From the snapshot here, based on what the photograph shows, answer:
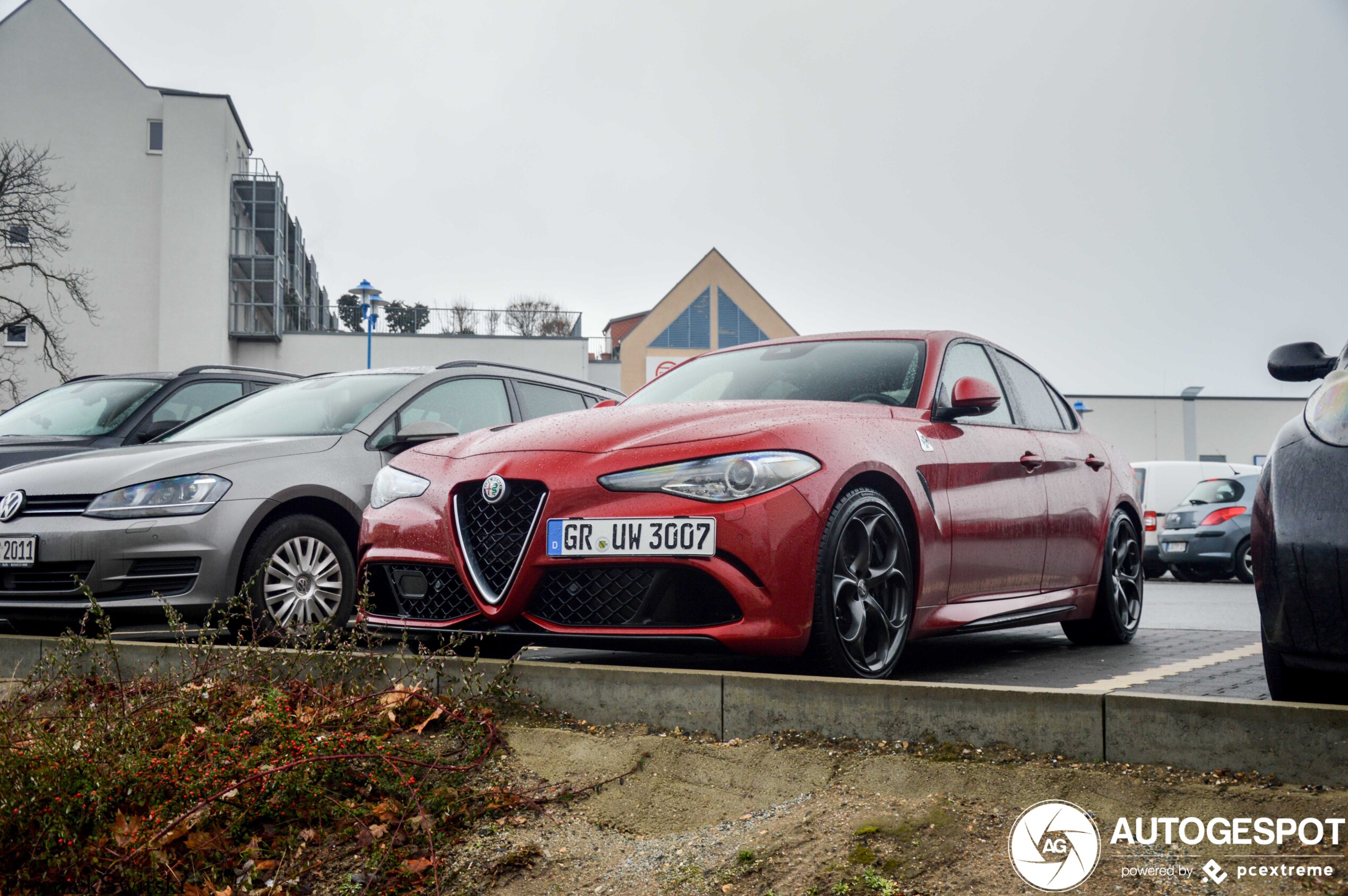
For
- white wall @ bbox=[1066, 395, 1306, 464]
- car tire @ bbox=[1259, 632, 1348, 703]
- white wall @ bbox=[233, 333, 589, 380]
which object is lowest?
car tire @ bbox=[1259, 632, 1348, 703]

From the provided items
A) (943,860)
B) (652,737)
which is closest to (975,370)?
(652,737)

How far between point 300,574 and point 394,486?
4.95 ft

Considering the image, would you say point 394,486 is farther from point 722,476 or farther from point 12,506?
point 12,506

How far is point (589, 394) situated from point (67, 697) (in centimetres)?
464

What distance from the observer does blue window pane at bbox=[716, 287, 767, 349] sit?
53.5m

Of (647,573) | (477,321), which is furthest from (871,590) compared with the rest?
(477,321)

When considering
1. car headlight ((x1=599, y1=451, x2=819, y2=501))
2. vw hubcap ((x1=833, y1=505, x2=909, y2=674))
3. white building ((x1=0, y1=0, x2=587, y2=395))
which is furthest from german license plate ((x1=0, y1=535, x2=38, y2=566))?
white building ((x1=0, y1=0, x2=587, y2=395))

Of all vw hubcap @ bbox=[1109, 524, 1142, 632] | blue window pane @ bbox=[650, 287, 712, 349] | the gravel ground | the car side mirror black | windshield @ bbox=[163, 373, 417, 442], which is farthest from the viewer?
blue window pane @ bbox=[650, 287, 712, 349]

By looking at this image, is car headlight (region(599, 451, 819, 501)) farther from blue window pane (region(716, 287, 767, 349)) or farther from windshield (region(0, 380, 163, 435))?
blue window pane (region(716, 287, 767, 349))

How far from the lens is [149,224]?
4100cm

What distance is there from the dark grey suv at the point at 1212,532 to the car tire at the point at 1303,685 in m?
14.4

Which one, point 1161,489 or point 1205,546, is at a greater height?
point 1161,489

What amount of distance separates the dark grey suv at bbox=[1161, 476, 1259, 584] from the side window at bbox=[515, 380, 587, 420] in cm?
1179

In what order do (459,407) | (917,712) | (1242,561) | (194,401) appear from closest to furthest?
(917,712)
(459,407)
(194,401)
(1242,561)
